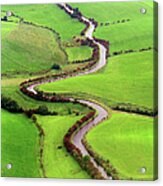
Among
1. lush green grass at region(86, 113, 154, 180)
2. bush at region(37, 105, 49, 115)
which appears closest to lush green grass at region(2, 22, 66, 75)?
bush at region(37, 105, 49, 115)

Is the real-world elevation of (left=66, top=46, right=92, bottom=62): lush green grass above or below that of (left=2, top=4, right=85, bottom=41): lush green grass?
below

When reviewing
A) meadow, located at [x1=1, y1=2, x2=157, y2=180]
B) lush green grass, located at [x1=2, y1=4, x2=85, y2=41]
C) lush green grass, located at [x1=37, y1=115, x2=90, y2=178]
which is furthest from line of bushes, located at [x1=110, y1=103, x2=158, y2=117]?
lush green grass, located at [x1=2, y1=4, x2=85, y2=41]

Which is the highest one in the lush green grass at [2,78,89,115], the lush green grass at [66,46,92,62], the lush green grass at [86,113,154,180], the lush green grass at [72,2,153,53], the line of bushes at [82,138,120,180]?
the lush green grass at [72,2,153,53]

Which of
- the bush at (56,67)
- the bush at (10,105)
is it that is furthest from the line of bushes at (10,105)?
the bush at (56,67)

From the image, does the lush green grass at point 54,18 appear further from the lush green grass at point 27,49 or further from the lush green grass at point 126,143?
the lush green grass at point 126,143

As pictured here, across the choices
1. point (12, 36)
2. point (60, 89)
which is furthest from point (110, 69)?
point (12, 36)

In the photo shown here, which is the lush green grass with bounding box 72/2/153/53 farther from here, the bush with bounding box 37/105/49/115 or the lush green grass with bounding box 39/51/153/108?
the bush with bounding box 37/105/49/115
